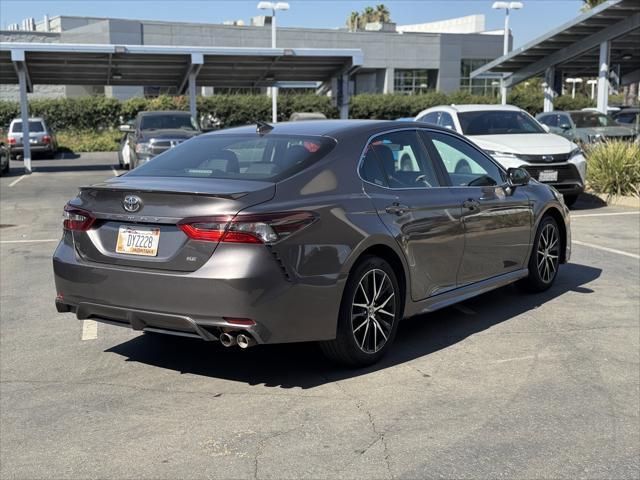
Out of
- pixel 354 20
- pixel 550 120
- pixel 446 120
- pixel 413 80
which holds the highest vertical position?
pixel 354 20

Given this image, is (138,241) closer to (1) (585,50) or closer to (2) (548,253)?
(2) (548,253)

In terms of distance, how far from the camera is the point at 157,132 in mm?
20516

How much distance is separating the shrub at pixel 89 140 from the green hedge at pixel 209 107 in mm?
473

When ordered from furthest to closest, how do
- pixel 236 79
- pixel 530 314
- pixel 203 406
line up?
1. pixel 236 79
2. pixel 530 314
3. pixel 203 406

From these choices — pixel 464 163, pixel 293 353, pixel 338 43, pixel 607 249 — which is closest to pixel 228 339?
pixel 293 353

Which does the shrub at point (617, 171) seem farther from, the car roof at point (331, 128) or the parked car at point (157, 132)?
the car roof at point (331, 128)

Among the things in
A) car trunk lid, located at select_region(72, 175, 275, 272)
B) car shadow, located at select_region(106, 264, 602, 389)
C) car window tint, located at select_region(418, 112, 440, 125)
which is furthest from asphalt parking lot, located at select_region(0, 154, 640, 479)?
car window tint, located at select_region(418, 112, 440, 125)

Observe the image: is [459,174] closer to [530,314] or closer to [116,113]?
[530,314]

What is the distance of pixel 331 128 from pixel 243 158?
2.36ft

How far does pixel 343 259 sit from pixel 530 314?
8.58 feet

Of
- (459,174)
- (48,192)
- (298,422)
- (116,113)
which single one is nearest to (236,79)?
(116,113)

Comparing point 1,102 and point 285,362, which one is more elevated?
point 1,102

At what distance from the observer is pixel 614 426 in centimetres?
433

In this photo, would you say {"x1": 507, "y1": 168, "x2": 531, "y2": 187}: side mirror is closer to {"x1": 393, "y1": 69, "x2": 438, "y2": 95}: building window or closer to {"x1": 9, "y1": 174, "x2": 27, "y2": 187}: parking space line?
{"x1": 9, "y1": 174, "x2": 27, "y2": 187}: parking space line
